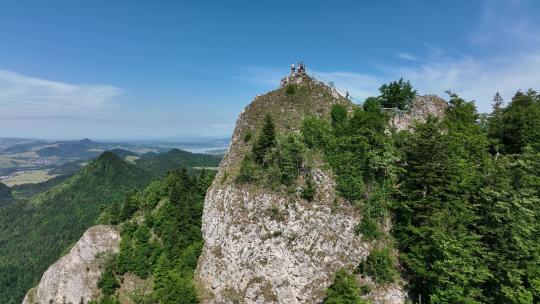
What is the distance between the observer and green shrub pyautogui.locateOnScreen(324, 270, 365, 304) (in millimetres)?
26719

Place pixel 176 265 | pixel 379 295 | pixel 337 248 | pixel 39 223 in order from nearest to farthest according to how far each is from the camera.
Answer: pixel 379 295, pixel 337 248, pixel 176 265, pixel 39 223

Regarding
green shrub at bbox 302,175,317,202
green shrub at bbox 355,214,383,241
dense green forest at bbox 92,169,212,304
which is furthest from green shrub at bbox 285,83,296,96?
dense green forest at bbox 92,169,212,304

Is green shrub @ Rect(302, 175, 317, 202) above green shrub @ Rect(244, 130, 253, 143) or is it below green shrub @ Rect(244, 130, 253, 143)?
below

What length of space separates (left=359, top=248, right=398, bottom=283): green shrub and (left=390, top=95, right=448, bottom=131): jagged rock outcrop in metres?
21.1

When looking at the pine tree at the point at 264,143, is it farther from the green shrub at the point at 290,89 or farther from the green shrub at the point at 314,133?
the green shrub at the point at 290,89

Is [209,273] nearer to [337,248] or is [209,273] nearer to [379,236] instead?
[337,248]

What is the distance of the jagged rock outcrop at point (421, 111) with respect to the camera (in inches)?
1837

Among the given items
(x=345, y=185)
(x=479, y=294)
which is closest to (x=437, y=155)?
(x=345, y=185)

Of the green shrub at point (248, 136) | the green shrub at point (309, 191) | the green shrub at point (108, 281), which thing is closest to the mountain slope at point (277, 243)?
the green shrub at point (309, 191)

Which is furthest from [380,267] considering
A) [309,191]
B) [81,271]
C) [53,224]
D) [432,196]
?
[53,224]

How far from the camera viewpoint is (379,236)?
109ft

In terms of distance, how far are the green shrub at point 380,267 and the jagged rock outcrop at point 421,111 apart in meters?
21.1

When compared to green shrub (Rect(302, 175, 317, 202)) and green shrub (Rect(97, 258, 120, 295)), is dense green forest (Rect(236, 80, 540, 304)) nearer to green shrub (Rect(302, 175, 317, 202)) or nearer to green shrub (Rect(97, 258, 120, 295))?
green shrub (Rect(302, 175, 317, 202))

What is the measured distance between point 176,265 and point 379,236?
2726cm
